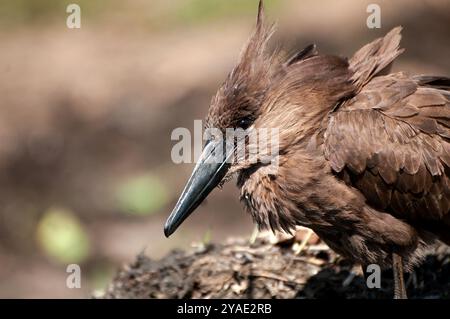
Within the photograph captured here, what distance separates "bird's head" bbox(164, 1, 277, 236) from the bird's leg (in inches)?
46.3

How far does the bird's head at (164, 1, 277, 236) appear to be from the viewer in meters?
5.90

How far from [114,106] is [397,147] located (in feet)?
21.7

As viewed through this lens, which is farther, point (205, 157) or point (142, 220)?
point (142, 220)

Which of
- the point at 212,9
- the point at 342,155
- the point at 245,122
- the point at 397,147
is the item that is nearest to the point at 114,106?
the point at 212,9

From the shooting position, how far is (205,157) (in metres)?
6.05

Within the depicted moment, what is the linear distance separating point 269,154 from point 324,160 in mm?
353

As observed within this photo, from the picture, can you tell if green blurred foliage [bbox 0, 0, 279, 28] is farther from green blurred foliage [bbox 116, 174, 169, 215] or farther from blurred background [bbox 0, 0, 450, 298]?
green blurred foliage [bbox 116, 174, 169, 215]

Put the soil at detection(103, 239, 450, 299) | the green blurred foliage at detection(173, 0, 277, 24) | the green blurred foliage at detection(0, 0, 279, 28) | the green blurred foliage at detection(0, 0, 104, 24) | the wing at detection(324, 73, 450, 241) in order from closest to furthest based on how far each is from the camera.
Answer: the wing at detection(324, 73, 450, 241) → the soil at detection(103, 239, 450, 299) → the green blurred foliage at detection(173, 0, 277, 24) → the green blurred foliage at detection(0, 0, 279, 28) → the green blurred foliage at detection(0, 0, 104, 24)

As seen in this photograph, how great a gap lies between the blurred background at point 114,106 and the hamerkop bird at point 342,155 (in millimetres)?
3048

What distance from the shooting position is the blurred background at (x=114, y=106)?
1018 cm

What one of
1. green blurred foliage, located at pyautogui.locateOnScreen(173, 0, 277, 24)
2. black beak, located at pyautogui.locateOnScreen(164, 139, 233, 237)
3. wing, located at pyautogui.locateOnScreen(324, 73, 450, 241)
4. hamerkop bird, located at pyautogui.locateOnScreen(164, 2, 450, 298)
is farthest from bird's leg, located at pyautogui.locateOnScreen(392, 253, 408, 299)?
green blurred foliage, located at pyautogui.locateOnScreen(173, 0, 277, 24)
